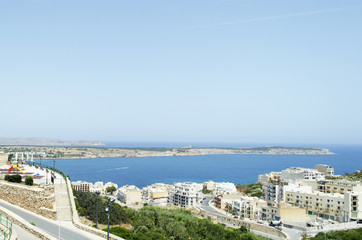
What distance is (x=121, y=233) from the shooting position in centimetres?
1050

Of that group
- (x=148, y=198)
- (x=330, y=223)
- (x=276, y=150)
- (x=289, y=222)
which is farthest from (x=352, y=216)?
(x=276, y=150)

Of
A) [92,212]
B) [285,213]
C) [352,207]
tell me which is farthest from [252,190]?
[92,212]

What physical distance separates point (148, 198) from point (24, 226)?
3360 centimetres

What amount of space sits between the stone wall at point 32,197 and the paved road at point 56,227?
28 centimetres

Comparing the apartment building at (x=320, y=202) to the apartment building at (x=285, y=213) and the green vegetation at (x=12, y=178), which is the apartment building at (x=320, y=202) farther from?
the green vegetation at (x=12, y=178)

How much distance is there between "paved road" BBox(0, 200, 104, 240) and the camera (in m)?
9.58

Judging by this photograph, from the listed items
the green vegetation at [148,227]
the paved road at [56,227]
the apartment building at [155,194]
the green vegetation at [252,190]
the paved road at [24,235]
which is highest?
the paved road at [24,235]

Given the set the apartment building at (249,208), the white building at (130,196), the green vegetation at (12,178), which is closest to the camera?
the green vegetation at (12,178)

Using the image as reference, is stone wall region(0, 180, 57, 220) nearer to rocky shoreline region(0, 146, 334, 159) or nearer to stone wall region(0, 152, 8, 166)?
stone wall region(0, 152, 8, 166)

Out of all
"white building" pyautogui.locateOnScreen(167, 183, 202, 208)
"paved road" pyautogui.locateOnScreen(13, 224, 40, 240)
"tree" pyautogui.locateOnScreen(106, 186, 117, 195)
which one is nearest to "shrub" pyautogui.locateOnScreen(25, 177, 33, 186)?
"paved road" pyautogui.locateOnScreen(13, 224, 40, 240)

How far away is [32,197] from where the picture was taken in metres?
12.5

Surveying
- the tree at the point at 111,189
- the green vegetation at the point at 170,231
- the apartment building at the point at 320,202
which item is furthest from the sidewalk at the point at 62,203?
the tree at the point at 111,189

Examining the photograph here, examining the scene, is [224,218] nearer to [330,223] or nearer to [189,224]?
[330,223]

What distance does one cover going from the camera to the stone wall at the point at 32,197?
12.1 meters
